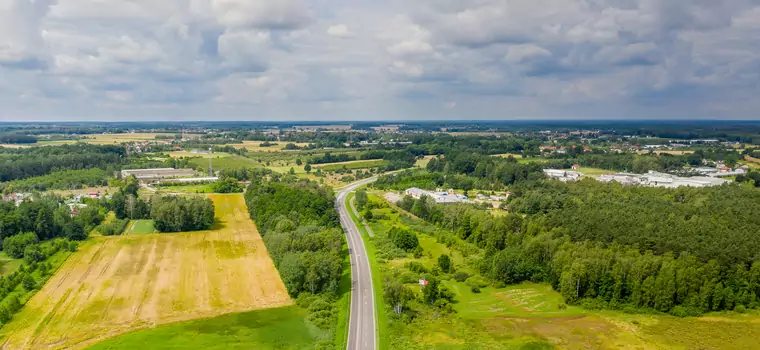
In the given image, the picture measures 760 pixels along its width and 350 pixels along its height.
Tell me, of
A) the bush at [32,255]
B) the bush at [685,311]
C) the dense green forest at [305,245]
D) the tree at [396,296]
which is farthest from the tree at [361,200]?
the bush at [685,311]

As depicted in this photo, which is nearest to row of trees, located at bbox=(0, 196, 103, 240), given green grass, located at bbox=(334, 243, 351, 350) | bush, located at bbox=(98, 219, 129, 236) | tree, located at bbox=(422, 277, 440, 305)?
bush, located at bbox=(98, 219, 129, 236)

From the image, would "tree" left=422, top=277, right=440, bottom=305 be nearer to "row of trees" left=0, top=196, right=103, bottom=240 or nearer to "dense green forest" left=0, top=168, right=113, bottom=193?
"row of trees" left=0, top=196, right=103, bottom=240

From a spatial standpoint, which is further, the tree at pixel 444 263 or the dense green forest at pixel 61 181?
the dense green forest at pixel 61 181

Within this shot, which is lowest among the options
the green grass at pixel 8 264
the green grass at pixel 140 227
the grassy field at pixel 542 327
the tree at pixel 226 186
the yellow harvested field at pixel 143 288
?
the grassy field at pixel 542 327

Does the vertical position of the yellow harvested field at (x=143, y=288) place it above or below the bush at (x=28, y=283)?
below

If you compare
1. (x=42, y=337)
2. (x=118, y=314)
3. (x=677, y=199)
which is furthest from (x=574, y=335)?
(x=677, y=199)

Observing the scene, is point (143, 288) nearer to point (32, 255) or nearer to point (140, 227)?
point (32, 255)

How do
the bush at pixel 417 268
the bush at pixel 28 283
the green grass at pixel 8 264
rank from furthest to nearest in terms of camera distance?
the bush at pixel 417 268, the green grass at pixel 8 264, the bush at pixel 28 283

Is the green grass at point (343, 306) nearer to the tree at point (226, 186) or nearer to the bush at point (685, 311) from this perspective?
the bush at point (685, 311)

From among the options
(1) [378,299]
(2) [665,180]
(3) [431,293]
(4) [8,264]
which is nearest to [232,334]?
(1) [378,299]
